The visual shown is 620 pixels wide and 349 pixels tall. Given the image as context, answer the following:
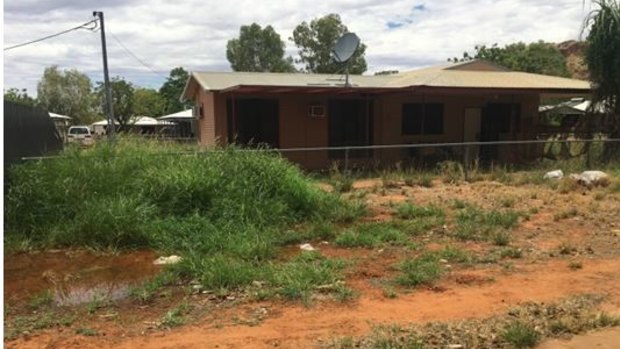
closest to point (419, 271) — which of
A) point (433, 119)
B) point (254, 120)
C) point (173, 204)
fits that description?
point (173, 204)

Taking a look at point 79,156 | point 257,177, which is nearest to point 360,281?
point 257,177

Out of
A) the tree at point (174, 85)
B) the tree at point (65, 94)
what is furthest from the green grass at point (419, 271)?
the tree at point (174, 85)

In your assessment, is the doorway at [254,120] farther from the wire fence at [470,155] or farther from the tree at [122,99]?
the tree at [122,99]

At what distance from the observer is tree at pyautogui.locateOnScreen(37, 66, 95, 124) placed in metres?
63.2

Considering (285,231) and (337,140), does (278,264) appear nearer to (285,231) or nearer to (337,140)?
(285,231)

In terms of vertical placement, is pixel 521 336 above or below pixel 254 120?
below

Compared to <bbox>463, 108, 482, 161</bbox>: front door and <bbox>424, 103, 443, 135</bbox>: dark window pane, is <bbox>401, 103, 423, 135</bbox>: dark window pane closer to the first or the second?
<bbox>424, 103, 443, 135</bbox>: dark window pane

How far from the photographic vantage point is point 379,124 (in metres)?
19.0

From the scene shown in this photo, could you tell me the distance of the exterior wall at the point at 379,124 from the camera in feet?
58.5

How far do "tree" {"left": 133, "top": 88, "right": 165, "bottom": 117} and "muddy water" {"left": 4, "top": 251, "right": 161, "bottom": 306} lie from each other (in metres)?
51.9

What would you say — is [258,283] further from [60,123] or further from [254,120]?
[60,123]

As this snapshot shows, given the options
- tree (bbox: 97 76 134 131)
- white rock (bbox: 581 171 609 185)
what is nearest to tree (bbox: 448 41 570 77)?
tree (bbox: 97 76 134 131)

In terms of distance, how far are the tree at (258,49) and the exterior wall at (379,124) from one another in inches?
1480

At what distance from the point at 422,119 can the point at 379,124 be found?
1.53m
